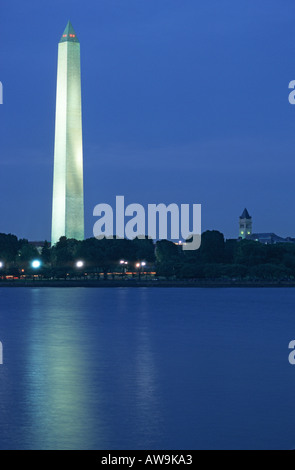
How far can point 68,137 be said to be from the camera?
470 feet

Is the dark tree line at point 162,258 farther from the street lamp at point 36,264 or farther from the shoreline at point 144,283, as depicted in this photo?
the shoreline at point 144,283

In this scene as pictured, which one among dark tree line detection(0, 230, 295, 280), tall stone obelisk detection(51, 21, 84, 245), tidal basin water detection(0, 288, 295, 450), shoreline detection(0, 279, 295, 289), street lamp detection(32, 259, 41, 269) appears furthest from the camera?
street lamp detection(32, 259, 41, 269)

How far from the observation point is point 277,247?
154250 millimetres

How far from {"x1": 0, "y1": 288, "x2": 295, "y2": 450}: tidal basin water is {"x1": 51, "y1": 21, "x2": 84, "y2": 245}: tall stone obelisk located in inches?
3560

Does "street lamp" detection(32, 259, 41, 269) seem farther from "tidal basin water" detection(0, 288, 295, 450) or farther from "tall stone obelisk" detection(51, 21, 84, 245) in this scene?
"tidal basin water" detection(0, 288, 295, 450)

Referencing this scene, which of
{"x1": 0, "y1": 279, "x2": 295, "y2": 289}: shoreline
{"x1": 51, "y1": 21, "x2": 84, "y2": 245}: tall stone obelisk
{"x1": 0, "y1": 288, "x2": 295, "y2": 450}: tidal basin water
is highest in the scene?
{"x1": 51, "y1": 21, "x2": 84, "y2": 245}: tall stone obelisk

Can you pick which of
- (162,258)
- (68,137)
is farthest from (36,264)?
(68,137)

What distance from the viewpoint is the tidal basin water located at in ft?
68.1

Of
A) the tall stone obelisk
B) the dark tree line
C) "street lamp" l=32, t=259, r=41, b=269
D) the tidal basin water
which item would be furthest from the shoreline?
the tidal basin water

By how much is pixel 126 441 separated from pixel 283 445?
369 cm

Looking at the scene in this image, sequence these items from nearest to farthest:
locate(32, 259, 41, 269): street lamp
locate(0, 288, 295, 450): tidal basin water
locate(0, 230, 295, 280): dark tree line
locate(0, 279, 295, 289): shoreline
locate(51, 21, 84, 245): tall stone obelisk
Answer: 1. locate(0, 288, 295, 450): tidal basin water
2. locate(0, 279, 295, 289): shoreline
3. locate(51, 21, 84, 245): tall stone obelisk
4. locate(0, 230, 295, 280): dark tree line
5. locate(32, 259, 41, 269): street lamp

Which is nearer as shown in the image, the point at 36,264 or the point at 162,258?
the point at 36,264

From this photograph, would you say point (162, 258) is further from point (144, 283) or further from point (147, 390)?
point (147, 390)

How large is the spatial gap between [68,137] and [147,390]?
387 feet
